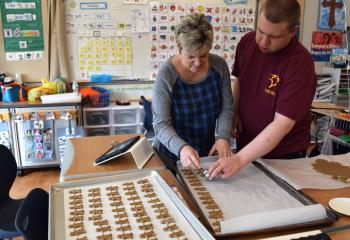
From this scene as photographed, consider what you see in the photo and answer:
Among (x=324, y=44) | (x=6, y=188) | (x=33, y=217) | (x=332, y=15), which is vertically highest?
(x=332, y=15)

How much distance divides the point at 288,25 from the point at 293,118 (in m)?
0.32

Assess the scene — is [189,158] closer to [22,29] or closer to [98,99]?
[98,99]

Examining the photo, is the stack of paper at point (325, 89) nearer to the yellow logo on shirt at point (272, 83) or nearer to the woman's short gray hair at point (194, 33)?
the yellow logo on shirt at point (272, 83)

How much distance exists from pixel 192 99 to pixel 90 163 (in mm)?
509

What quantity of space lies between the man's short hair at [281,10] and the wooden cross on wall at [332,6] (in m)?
3.10

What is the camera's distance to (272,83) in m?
1.29

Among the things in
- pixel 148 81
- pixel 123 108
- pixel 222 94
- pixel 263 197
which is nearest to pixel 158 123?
pixel 222 94

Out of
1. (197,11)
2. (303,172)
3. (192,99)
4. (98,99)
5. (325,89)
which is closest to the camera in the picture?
(303,172)

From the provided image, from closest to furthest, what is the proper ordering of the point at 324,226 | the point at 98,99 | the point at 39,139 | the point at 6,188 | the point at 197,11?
the point at 324,226
the point at 6,188
the point at 39,139
the point at 98,99
the point at 197,11

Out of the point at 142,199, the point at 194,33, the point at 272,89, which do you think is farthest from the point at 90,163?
the point at 272,89

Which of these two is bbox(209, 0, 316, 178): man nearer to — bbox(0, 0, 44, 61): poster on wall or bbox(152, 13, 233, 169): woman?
bbox(152, 13, 233, 169): woman

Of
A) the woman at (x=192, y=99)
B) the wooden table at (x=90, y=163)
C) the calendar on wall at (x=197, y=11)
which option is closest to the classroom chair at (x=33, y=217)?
the wooden table at (x=90, y=163)

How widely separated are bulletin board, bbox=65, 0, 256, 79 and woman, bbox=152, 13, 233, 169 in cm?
210

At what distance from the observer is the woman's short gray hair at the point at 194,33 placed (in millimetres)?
1152
